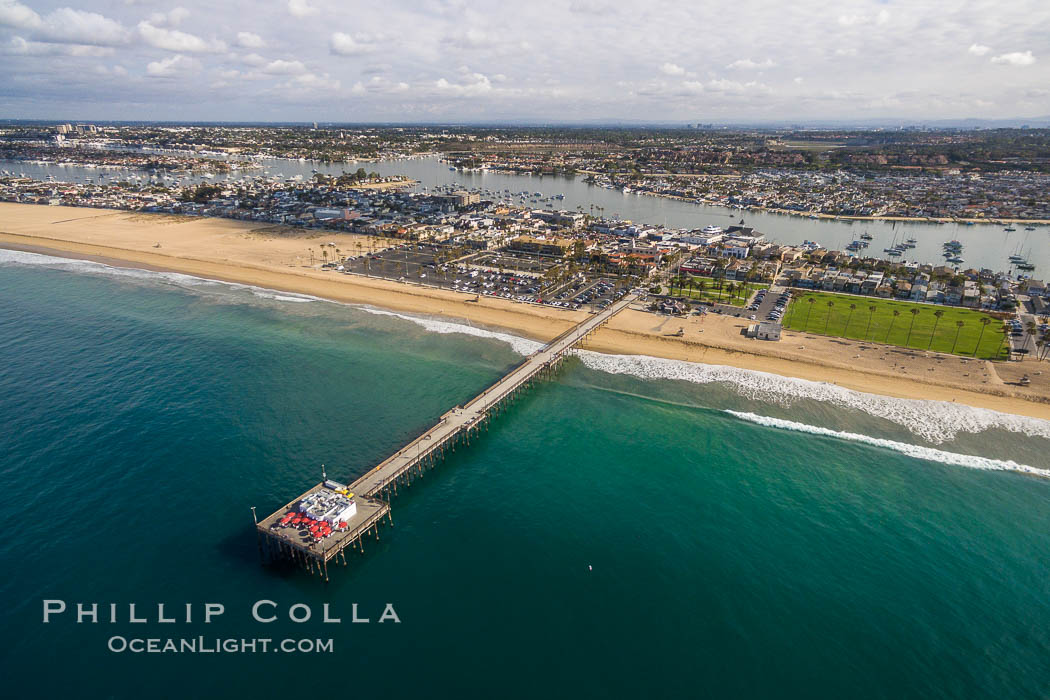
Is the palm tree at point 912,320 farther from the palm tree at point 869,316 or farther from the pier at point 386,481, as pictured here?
the pier at point 386,481

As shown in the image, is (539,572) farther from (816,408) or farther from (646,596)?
(816,408)

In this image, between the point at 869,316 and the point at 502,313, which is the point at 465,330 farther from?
the point at 869,316

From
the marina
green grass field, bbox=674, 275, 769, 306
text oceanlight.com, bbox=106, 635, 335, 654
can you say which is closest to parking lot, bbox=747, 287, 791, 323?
green grass field, bbox=674, 275, 769, 306

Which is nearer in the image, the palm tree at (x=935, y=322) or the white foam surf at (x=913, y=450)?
the white foam surf at (x=913, y=450)

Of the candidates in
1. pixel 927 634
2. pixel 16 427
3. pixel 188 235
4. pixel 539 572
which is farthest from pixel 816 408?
pixel 188 235

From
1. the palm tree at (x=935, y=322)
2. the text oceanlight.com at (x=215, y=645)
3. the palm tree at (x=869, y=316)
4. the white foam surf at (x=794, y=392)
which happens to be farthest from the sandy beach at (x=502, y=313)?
the text oceanlight.com at (x=215, y=645)

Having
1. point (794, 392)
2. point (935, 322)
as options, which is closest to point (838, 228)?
point (935, 322)

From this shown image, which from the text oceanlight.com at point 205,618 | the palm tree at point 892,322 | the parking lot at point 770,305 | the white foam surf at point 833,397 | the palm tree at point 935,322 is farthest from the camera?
the parking lot at point 770,305
